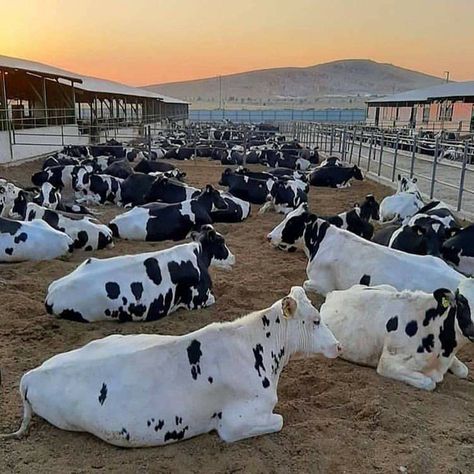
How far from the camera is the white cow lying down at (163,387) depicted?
2.91 metres

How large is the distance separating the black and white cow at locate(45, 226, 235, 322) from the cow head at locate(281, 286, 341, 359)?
1768 mm

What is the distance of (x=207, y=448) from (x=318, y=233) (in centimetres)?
359

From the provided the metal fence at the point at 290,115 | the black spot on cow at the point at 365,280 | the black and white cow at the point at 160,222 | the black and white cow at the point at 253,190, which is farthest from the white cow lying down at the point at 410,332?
the metal fence at the point at 290,115

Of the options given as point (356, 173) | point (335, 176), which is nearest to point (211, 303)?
point (335, 176)

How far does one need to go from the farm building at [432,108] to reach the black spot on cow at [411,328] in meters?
26.5

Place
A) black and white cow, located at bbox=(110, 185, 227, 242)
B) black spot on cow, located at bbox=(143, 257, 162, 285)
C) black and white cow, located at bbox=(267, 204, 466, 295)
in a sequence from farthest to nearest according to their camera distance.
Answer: black and white cow, located at bbox=(110, 185, 227, 242) < black and white cow, located at bbox=(267, 204, 466, 295) < black spot on cow, located at bbox=(143, 257, 162, 285)

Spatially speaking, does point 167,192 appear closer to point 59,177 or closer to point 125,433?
point 59,177

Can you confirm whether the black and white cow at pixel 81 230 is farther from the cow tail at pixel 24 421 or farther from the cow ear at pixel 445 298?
the cow ear at pixel 445 298

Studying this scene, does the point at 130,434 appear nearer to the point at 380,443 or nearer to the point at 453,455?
the point at 380,443

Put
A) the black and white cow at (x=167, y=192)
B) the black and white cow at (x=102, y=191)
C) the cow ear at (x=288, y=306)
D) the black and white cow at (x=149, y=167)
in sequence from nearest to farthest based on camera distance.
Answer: the cow ear at (x=288, y=306)
the black and white cow at (x=167, y=192)
the black and white cow at (x=102, y=191)
the black and white cow at (x=149, y=167)

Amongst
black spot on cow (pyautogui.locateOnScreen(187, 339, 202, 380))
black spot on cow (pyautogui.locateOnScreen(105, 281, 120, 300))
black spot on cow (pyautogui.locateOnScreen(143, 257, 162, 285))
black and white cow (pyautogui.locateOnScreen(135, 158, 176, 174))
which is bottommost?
black and white cow (pyautogui.locateOnScreen(135, 158, 176, 174))

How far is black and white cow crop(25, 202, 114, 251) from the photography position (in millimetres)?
7273

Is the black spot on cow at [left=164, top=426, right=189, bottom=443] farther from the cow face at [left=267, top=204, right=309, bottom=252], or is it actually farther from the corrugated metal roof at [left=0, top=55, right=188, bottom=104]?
the corrugated metal roof at [left=0, top=55, right=188, bottom=104]

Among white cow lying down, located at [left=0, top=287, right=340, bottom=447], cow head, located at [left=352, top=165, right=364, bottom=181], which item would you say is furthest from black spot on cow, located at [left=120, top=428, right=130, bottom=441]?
cow head, located at [left=352, top=165, right=364, bottom=181]
